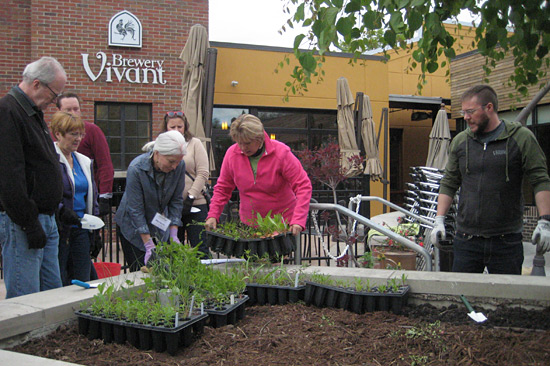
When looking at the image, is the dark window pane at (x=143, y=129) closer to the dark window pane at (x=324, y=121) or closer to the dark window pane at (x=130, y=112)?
the dark window pane at (x=130, y=112)

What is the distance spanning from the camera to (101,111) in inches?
435

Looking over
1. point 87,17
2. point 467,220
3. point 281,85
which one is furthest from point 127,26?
point 467,220

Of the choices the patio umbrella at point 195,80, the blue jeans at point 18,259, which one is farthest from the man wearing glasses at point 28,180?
the patio umbrella at point 195,80

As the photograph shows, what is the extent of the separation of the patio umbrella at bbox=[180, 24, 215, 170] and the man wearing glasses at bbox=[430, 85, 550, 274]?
18.9ft

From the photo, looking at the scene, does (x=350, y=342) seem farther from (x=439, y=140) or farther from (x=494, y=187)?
(x=439, y=140)

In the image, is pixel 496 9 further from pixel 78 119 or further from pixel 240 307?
pixel 78 119

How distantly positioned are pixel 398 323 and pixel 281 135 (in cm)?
1118

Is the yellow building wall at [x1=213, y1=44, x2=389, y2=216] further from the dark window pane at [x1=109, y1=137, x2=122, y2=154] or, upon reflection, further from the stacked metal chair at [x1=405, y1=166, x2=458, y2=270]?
the stacked metal chair at [x1=405, y1=166, x2=458, y2=270]

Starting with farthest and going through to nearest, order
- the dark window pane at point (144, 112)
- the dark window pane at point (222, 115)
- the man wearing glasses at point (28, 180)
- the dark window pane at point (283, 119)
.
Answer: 1. the dark window pane at point (283, 119)
2. the dark window pane at point (222, 115)
3. the dark window pane at point (144, 112)
4. the man wearing glasses at point (28, 180)

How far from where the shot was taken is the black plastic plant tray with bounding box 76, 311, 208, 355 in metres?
2.22

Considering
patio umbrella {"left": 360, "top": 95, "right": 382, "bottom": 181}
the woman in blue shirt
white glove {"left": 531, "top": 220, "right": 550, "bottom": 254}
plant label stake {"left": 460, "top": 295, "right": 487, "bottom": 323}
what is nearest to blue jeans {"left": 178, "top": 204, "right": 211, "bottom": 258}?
the woman in blue shirt

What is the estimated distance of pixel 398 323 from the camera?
261cm

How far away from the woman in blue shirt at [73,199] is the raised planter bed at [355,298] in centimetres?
180

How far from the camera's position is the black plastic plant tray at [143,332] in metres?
2.22
